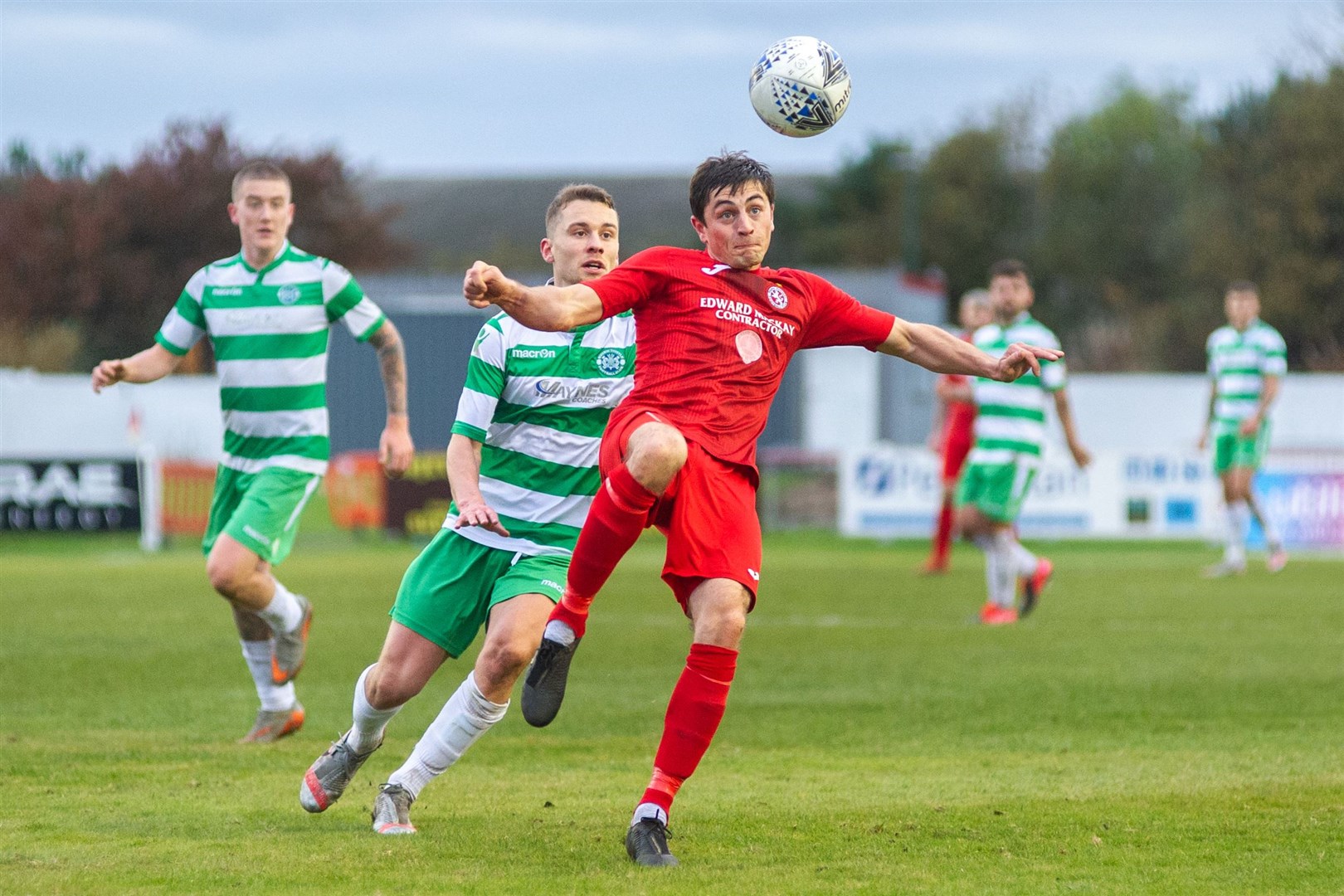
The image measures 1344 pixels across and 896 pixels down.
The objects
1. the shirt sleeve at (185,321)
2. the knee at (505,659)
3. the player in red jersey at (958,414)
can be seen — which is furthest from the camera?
the player in red jersey at (958,414)

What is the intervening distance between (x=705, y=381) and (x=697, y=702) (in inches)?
39.0

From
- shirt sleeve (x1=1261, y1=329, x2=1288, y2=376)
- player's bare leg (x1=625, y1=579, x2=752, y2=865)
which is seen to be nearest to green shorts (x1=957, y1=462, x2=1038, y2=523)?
shirt sleeve (x1=1261, y1=329, x2=1288, y2=376)

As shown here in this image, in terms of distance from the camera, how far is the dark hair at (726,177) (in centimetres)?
557

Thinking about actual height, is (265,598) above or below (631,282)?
below

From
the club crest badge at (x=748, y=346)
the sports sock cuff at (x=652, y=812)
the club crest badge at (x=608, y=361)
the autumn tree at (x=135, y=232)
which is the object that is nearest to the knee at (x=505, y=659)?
the sports sock cuff at (x=652, y=812)

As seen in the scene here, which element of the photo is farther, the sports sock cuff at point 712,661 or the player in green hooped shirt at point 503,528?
the player in green hooped shirt at point 503,528

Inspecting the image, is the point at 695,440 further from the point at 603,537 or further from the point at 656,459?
the point at 603,537

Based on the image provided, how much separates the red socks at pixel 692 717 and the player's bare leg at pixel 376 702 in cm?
91

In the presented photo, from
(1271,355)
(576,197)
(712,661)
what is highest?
(576,197)

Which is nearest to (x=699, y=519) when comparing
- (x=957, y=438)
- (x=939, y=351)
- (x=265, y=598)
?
(x=939, y=351)

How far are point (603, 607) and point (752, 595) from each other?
31.3 feet

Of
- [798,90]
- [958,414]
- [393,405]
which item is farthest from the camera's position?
[958,414]

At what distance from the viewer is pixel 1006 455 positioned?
13578 mm

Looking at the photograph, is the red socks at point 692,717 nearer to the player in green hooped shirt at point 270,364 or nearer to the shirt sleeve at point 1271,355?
the player in green hooped shirt at point 270,364
